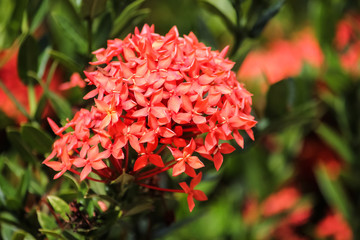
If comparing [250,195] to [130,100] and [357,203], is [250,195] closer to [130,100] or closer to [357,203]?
[357,203]

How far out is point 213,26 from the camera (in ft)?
4.20

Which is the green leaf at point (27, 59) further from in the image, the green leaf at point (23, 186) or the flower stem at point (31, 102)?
the green leaf at point (23, 186)

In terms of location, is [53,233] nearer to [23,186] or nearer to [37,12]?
[23,186]

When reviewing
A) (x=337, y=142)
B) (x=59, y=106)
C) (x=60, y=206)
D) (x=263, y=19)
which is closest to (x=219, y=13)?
(x=263, y=19)

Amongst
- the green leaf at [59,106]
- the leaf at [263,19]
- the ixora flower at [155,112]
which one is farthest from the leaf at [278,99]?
the green leaf at [59,106]

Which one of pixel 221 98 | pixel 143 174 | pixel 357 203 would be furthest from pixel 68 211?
pixel 357 203

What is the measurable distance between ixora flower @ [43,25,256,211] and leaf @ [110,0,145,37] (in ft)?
0.46

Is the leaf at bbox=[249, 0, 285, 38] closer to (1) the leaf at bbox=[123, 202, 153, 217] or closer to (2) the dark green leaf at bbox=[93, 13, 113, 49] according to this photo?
(2) the dark green leaf at bbox=[93, 13, 113, 49]

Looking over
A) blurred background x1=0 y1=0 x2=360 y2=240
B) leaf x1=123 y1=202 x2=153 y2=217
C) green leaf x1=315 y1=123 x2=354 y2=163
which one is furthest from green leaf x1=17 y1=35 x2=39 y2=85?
green leaf x1=315 y1=123 x2=354 y2=163

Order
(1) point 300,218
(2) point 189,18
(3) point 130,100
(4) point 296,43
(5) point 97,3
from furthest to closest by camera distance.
A: (4) point 296,43 < (1) point 300,218 < (2) point 189,18 < (5) point 97,3 < (3) point 130,100

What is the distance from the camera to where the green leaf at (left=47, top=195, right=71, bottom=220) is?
2.07 ft

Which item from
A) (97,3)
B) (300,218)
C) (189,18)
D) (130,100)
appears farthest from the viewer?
(300,218)

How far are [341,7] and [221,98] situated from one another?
74 centimetres

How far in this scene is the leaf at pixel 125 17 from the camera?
74 centimetres
